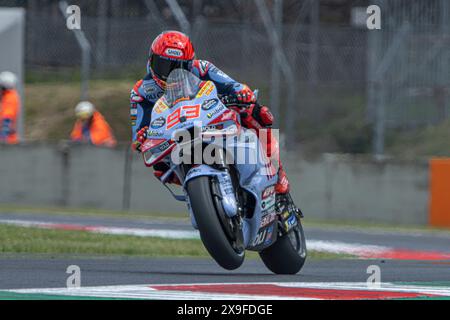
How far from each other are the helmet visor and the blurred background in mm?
8499

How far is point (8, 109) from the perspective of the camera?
1872 cm

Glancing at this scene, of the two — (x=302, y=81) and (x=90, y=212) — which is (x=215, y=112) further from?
(x=302, y=81)

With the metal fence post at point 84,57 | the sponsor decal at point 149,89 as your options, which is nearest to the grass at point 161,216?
the metal fence post at point 84,57

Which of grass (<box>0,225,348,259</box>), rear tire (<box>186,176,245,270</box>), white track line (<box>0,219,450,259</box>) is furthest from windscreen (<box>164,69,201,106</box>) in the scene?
white track line (<box>0,219,450,259</box>)

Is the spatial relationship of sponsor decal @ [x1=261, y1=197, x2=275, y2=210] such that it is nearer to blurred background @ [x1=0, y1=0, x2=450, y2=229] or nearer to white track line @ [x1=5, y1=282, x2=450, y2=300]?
white track line @ [x1=5, y1=282, x2=450, y2=300]

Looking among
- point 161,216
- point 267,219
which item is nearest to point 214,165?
point 267,219

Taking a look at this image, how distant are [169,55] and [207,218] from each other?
1207 millimetres

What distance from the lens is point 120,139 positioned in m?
22.0

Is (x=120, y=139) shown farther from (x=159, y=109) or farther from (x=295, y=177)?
(x=159, y=109)

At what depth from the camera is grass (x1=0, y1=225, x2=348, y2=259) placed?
410 inches

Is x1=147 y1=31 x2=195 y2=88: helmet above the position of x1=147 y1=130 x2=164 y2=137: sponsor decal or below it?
above

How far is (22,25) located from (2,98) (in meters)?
2.21
